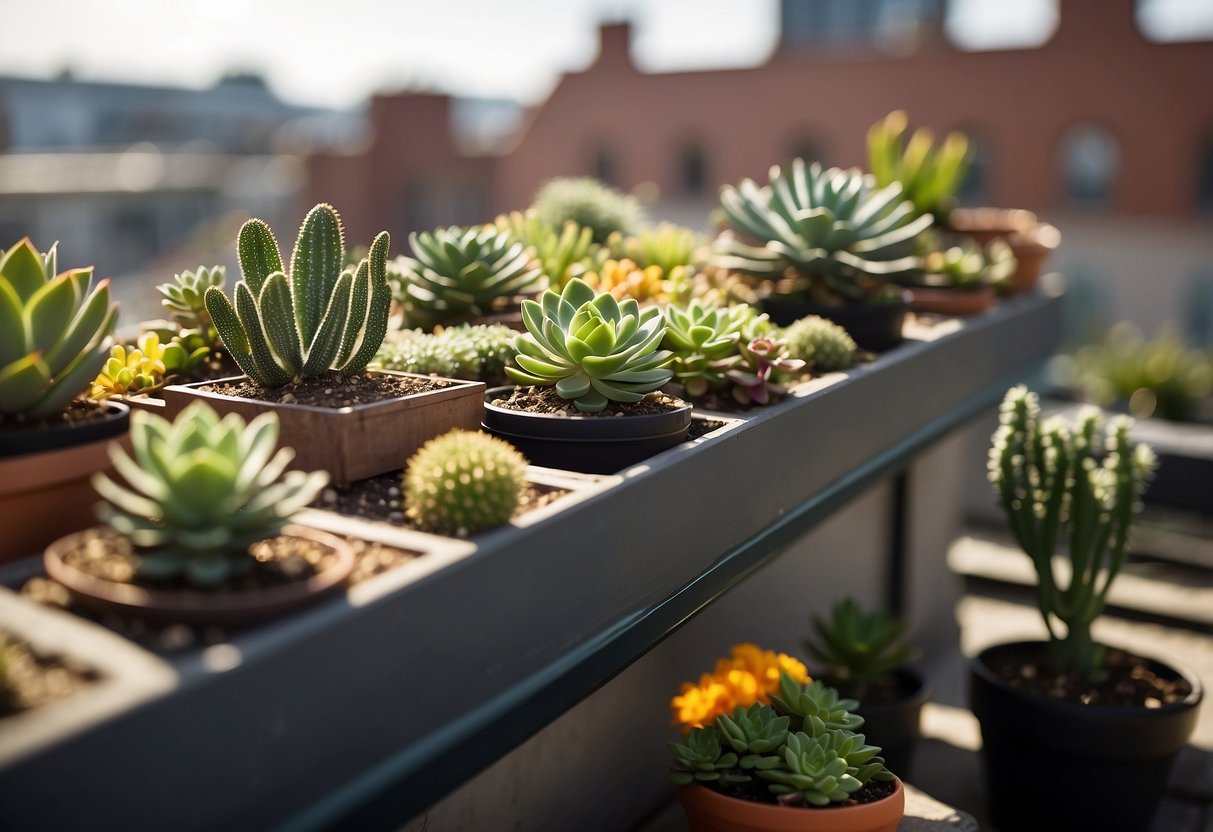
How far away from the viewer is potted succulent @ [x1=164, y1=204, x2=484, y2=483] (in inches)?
84.8

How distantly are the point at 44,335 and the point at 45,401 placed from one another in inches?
4.5

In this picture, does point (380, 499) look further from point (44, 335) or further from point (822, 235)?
point (822, 235)

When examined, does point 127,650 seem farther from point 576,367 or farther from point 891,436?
point 891,436

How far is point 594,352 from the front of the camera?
94.9 inches

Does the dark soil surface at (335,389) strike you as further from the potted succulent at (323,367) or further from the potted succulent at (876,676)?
the potted succulent at (876,676)

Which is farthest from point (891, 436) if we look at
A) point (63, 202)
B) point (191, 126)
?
point (191, 126)

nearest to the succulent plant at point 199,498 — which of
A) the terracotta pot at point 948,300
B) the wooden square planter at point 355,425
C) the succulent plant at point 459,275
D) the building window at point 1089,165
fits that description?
the wooden square planter at point 355,425

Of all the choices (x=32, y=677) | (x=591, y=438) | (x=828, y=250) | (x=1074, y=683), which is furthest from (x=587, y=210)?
(x=32, y=677)

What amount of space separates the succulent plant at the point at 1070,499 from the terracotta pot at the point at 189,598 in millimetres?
2254

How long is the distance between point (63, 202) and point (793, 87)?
18.4 meters

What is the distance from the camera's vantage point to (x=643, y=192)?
24047 mm

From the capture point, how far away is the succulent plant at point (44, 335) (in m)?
1.88

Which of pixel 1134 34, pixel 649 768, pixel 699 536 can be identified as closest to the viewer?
pixel 699 536

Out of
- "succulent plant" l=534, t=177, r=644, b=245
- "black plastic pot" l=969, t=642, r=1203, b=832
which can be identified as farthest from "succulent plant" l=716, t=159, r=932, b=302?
"black plastic pot" l=969, t=642, r=1203, b=832
